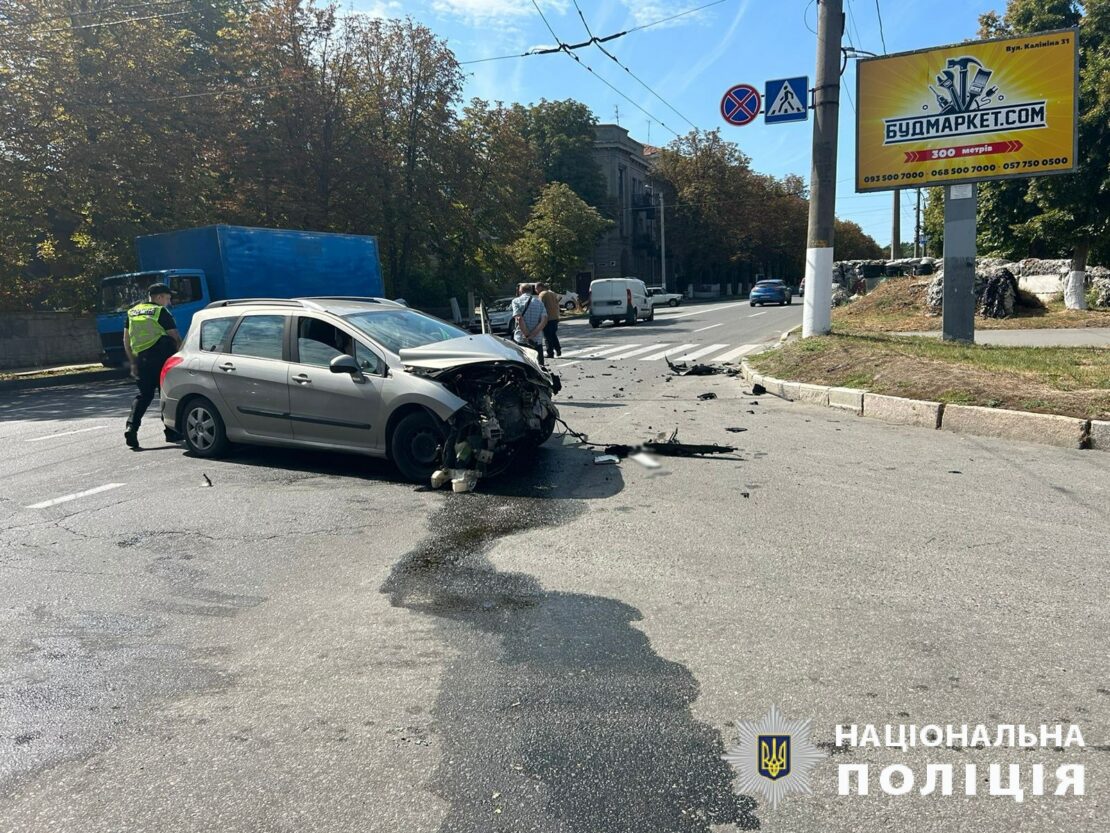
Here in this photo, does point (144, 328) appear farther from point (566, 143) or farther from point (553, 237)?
point (566, 143)

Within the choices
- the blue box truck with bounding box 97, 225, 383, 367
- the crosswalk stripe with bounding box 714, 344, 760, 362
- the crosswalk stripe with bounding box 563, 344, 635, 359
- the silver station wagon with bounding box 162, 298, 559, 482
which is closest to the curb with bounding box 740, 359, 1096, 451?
the silver station wagon with bounding box 162, 298, 559, 482

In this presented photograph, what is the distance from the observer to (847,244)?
104 m

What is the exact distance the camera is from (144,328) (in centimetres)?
870

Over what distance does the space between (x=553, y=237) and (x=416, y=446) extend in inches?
1597

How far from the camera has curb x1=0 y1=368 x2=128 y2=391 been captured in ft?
60.3

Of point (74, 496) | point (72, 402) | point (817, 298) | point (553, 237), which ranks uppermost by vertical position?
point (553, 237)

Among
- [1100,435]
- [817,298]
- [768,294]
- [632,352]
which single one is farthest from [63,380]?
[768,294]

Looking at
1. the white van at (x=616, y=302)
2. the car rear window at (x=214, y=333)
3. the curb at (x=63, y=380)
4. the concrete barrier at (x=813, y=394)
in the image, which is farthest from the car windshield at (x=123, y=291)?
the white van at (x=616, y=302)

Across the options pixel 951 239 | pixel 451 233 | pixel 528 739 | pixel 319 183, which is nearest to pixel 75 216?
pixel 319 183

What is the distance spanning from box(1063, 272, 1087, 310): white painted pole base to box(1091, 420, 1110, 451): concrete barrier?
16839 mm

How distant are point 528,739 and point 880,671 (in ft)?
5.06

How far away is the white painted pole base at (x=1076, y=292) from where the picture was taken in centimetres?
2130

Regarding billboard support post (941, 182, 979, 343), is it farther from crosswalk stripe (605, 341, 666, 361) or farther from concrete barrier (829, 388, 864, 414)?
crosswalk stripe (605, 341, 666, 361)

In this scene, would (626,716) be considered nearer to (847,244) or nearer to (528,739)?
(528,739)
